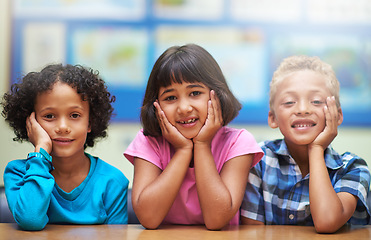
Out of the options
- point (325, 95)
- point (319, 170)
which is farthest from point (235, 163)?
point (325, 95)

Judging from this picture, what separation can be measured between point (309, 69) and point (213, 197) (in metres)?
0.61

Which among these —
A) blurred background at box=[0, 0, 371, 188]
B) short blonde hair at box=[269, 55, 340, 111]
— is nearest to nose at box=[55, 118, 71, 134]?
short blonde hair at box=[269, 55, 340, 111]

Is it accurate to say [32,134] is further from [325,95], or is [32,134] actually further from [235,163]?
[325,95]

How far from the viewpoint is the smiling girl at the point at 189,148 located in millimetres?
1178

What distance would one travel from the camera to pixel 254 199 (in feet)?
4.51

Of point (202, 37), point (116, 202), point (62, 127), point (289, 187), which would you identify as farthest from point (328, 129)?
point (202, 37)

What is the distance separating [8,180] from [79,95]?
33cm

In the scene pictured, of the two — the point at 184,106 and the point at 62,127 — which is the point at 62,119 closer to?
the point at 62,127

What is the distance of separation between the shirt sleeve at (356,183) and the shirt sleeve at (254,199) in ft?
0.77

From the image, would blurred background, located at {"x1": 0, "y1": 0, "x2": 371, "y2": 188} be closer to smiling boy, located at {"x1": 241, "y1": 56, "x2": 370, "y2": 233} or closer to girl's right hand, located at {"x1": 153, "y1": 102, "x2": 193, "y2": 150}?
smiling boy, located at {"x1": 241, "y1": 56, "x2": 370, "y2": 233}

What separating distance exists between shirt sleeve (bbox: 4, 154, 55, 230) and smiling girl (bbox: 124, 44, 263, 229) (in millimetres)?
242

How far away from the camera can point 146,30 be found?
2.52 metres

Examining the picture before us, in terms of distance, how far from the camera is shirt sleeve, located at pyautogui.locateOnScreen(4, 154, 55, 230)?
113 cm

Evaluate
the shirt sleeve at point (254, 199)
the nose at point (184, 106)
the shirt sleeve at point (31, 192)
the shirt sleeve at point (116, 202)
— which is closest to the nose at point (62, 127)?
the shirt sleeve at point (31, 192)
